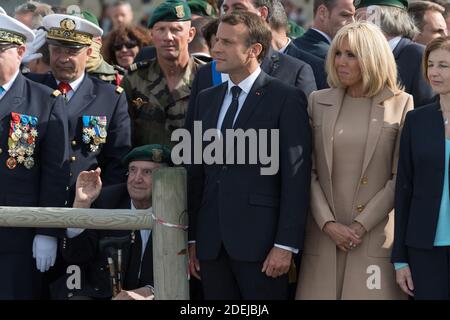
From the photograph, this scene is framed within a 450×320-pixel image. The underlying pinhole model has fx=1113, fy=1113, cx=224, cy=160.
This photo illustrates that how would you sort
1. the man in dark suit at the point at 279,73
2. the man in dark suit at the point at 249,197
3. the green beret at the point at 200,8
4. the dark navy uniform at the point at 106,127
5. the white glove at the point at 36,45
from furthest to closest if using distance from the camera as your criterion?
the green beret at the point at 200,8
the white glove at the point at 36,45
the dark navy uniform at the point at 106,127
the man in dark suit at the point at 279,73
the man in dark suit at the point at 249,197

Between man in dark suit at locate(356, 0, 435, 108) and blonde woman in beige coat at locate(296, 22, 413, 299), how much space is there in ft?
1.87

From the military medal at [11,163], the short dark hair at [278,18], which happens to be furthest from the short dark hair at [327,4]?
the military medal at [11,163]

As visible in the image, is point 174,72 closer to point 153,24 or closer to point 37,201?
point 153,24

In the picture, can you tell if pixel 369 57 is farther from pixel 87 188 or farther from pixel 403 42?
pixel 87 188

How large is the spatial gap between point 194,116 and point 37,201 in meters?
1.06

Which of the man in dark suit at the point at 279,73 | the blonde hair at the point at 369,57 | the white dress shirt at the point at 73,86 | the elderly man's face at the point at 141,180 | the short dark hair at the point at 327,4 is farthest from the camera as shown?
the short dark hair at the point at 327,4

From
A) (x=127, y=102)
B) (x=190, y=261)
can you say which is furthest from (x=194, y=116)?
(x=127, y=102)

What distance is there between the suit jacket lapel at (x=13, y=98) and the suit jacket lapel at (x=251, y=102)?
4.58ft

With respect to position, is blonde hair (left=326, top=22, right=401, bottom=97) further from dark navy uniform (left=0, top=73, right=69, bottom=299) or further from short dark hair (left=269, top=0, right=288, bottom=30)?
dark navy uniform (left=0, top=73, right=69, bottom=299)

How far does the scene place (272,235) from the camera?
17.9ft

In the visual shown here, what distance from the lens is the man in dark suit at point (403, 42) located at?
623 centimetres

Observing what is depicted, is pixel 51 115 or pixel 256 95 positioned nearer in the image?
pixel 256 95

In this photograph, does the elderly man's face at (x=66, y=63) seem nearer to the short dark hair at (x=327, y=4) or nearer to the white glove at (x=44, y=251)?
the white glove at (x=44, y=251)

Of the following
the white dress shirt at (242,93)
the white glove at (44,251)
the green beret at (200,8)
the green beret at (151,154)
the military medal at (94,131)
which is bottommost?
the white glove at (44,251)
